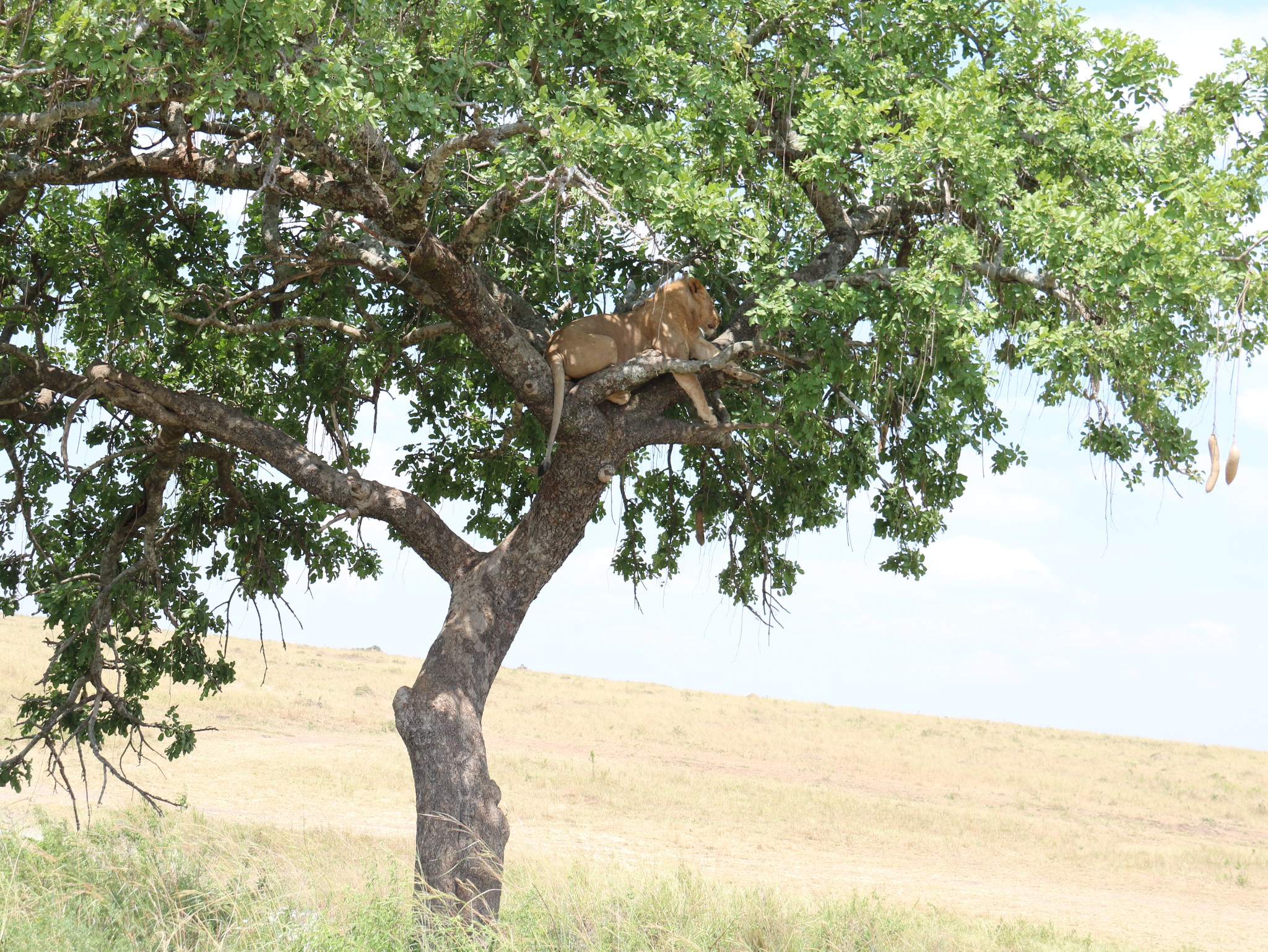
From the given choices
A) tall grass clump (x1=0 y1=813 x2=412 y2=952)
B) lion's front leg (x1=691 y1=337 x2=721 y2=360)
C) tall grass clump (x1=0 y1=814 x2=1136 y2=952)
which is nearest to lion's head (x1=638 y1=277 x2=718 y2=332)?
lion's front leg (x1=691 y1=337 x2=721 y2=360)

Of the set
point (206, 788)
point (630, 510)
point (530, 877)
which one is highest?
point (630, 510)

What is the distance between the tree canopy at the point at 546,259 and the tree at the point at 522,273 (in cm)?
4

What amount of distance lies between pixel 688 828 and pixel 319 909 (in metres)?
13.9

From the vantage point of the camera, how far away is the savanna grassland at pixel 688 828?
7.86 m

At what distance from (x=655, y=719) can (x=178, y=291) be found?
30.7 meters

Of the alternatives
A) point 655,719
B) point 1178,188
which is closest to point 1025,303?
point 1178,188

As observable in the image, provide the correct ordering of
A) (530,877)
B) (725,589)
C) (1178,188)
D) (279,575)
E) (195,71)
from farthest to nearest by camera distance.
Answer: (725,589) < (279,575) < (530,877) < (1178,188) < (195,71)

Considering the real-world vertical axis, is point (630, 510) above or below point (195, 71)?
below

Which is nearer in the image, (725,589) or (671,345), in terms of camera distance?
(671,345)

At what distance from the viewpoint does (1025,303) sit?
315 inches

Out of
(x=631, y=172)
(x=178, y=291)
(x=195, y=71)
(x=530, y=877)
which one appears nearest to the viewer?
(x=195, y=71)

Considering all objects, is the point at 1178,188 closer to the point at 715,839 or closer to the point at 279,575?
the point at 279,575

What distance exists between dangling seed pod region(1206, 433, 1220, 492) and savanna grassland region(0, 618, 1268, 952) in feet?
15.2

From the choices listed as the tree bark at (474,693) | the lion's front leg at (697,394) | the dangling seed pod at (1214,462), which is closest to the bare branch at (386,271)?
the tree bark at (474,693)
